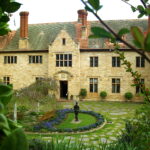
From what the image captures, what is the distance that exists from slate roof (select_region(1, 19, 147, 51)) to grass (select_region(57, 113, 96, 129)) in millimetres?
10003

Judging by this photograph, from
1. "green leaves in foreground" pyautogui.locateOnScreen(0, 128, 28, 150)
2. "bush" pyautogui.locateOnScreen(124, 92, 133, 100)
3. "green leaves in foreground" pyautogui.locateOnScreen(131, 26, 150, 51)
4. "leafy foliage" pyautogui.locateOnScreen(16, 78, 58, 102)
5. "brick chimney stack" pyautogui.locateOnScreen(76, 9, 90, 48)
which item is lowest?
"bush" pyautogui.locateOnScreen(124, 92, 133, 100)

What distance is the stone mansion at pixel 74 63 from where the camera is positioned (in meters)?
22.5

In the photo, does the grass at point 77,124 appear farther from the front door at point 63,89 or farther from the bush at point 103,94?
the front door at point 63,89

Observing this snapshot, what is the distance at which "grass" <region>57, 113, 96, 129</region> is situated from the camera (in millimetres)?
11992

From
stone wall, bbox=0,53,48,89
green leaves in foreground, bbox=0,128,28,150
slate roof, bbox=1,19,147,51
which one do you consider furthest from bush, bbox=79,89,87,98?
green leaves in foreground, bbox=0,128,28,150

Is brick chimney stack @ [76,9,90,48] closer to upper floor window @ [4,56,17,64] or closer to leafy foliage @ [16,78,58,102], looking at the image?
upper floor window @ [4,56,17,64]

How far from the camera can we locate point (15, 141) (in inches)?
19.0

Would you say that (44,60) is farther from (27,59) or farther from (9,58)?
(9,58)

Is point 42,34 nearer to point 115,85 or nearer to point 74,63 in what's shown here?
point 74,63

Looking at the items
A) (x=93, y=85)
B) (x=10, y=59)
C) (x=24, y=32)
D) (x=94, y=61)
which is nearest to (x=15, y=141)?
(x=94, y=61)

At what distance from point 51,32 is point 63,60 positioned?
452cm

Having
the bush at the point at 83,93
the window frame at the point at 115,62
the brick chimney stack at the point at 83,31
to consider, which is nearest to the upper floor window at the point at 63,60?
the brick chimney stack at the point at 83,31

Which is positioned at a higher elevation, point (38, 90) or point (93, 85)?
point (93, 85)

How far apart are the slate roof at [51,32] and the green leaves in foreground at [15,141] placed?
22511 millimetres
